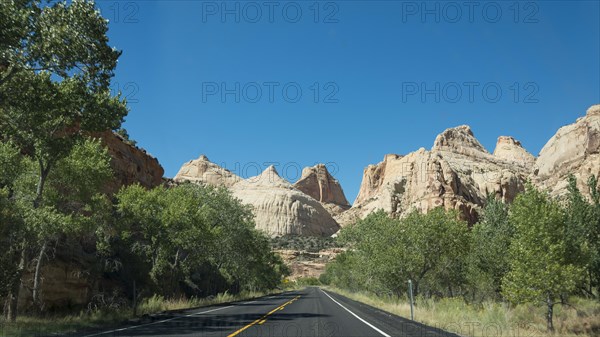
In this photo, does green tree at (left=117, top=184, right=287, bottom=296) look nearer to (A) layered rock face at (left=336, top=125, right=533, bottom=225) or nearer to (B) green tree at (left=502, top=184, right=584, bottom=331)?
(B) green tree at (left=502, top=184, right=584, bottom=331)

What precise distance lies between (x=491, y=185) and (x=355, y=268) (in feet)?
315

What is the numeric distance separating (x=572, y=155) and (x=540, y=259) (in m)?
112

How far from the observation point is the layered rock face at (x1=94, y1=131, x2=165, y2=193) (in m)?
53.3

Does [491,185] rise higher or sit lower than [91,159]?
higher

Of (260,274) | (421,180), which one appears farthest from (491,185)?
(260,274)

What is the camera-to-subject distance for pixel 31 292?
20.3 meters

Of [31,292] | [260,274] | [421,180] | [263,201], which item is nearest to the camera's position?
[31,292]

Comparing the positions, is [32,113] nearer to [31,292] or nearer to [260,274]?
[31,292]

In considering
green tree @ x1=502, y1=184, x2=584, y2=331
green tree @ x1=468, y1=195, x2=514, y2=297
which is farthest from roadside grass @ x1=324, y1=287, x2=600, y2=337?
green tree @ x1=468, y1=195, x2=514, y2=297

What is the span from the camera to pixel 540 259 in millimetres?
22938

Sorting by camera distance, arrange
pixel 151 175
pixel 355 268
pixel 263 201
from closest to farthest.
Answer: pixel 355 268
pixel 151 175
pixel 263 201

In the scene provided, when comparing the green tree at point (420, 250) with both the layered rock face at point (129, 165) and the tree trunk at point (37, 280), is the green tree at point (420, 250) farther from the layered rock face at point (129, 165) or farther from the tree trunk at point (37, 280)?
the layered rock face at point (129, 165)

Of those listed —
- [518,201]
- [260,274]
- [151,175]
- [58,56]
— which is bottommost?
[260,274]

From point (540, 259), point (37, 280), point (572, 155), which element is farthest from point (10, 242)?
point (572, 155)
